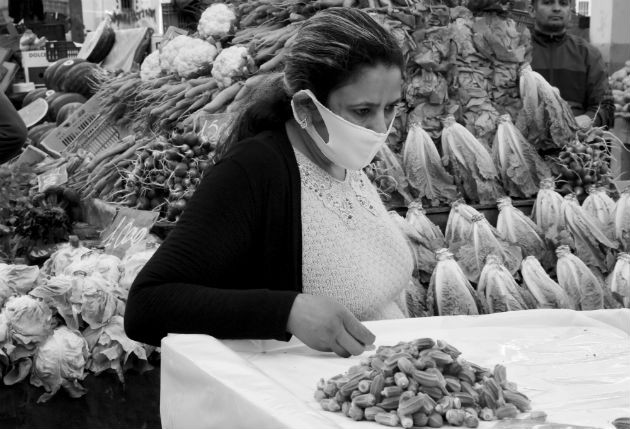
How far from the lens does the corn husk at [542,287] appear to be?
10.8ft

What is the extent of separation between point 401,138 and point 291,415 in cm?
284

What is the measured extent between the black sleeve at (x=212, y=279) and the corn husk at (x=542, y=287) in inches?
69.9

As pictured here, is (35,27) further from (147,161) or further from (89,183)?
(147,161)

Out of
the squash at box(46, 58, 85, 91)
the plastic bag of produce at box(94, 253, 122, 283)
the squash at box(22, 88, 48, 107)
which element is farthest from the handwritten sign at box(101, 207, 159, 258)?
the squash at box(22, 88, 48, 107)

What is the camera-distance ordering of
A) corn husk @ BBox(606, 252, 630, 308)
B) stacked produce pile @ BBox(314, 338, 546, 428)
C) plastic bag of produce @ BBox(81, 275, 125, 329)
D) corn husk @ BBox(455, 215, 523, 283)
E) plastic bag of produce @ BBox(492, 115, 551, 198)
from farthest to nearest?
plastic bag of produce @ BBox(492, 115, 551, 198) < corn husk @ BBox(606, 252, 630, 308) < corn husk @ BBox(455, 215, 523, 283) < plastic bag of produce @ BBox(81, 275, 125, 329) < stacked produce pile @ BBox(314, 338, 546, 428)

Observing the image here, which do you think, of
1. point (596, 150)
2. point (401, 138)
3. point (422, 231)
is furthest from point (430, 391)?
point (596, 150)

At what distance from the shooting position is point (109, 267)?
332 centimetres

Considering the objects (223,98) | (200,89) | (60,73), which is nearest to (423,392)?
(223,98)

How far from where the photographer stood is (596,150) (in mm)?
4035

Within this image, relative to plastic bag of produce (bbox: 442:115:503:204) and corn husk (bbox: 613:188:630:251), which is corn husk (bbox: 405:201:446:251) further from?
corn husk (bbox: 613:188:630:251)

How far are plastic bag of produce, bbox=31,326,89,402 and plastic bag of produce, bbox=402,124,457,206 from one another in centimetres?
153

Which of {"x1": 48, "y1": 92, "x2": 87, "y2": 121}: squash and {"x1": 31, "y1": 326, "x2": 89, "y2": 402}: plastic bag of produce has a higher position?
{"x1": 31, "y1": 326, "x2": 89, "y2": 402}: plastic bag of produce

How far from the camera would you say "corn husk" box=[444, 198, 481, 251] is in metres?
3.54

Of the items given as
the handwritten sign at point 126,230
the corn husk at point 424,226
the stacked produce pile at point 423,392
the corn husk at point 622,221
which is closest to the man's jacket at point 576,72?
the corn husk at point 622,221
